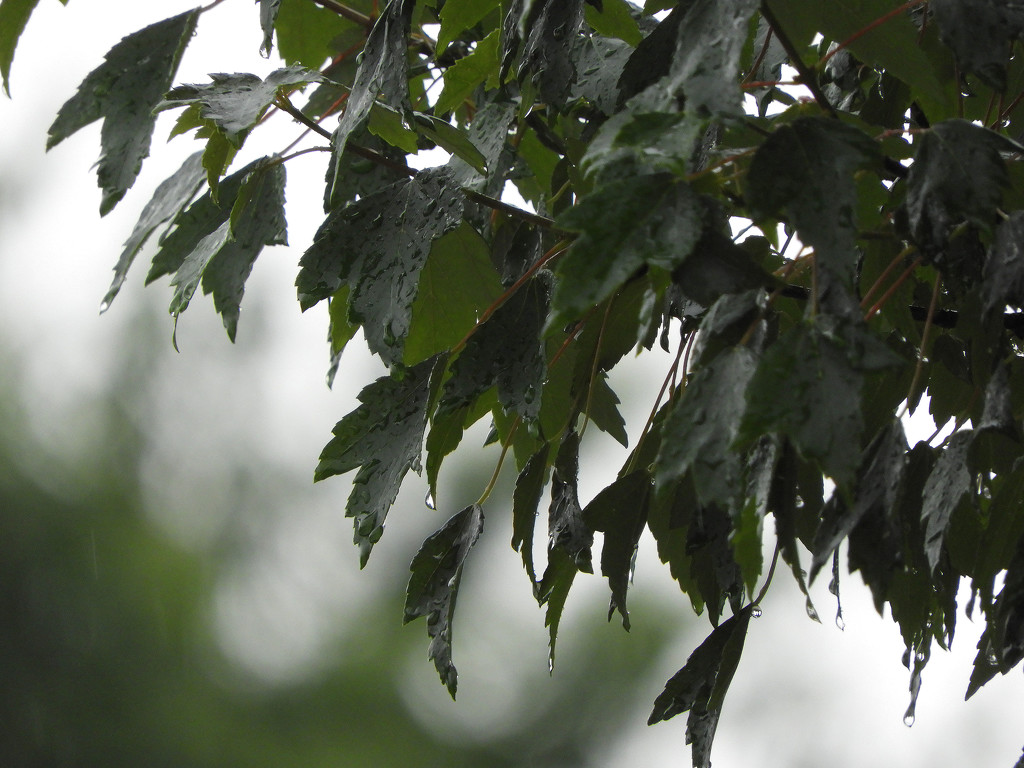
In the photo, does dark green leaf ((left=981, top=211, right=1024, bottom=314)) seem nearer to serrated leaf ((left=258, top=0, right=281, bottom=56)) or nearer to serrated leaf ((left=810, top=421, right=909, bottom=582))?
serrated leaf ((left=810, top=421, right=909, bottom=582))

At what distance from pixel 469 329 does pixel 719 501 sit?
0.67 feet

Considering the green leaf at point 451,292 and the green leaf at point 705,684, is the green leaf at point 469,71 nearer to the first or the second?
the green leaf at point 451,292

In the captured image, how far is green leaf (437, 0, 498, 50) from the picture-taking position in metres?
0.37

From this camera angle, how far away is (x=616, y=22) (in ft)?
1.31

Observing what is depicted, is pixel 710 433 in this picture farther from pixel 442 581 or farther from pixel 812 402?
pixel 442 581

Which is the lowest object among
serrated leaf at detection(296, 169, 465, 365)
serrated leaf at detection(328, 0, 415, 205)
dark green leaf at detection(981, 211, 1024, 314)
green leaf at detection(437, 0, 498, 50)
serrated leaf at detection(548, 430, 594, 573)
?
dark green leaf at detection(981, 211, 1024, 314)

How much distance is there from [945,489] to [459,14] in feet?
0.79

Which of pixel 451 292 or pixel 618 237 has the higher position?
pixel 451 292

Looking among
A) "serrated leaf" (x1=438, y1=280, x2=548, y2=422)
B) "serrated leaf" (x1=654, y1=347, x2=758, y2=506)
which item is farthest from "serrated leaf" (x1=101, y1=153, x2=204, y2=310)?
"serrated leaf" (x1=654, y1=347, x2=758, y2=506)

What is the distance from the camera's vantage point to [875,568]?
0.26 metres

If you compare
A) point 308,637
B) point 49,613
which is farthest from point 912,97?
point 49,613

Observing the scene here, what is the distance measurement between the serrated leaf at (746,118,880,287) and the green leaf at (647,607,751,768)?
0.66ft

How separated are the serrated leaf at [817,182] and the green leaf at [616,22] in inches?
7.0

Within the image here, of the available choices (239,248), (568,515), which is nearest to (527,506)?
(568,515)
